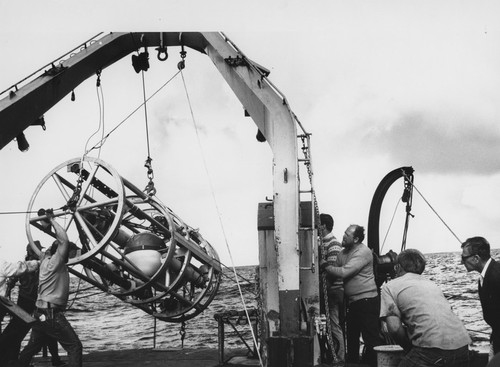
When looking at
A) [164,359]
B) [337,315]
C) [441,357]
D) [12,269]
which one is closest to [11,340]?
[12,269]

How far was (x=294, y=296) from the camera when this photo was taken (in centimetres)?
714

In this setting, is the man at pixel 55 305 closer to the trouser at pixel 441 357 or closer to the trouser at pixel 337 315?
the trouser at pixel 337 315

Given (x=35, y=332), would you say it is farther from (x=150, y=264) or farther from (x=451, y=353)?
(x=451, y=353)

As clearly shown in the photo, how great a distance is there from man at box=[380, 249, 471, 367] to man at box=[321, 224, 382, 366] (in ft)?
9.39

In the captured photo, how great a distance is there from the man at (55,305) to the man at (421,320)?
4.76 m

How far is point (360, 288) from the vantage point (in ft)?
25.4

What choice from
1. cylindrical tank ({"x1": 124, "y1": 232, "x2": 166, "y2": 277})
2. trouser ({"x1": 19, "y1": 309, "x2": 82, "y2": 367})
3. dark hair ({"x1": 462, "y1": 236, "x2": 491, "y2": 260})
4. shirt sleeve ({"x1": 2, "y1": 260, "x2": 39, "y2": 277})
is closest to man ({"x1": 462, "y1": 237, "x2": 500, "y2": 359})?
dark hair ({"x1": 462, "y1": 236, "x2": 491, "y2": 260})

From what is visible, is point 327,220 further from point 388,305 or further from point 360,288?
point 388,305

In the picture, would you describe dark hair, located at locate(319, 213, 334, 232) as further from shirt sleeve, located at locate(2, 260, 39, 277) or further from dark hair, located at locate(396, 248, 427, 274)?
shirt sleeve, located at locate(2, 260, 39, 277)

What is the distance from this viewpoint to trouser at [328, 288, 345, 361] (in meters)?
7.91

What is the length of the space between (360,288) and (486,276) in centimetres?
270

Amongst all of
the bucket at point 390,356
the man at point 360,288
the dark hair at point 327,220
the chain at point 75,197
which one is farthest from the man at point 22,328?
the bucket at point 390,356

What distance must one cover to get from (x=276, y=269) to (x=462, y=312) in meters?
23.7

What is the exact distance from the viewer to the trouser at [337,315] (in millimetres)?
7906
